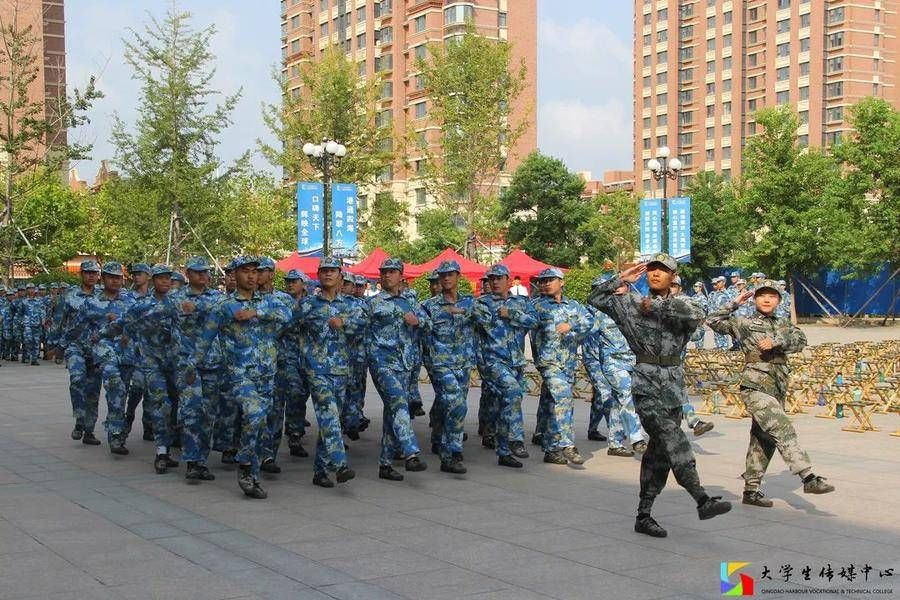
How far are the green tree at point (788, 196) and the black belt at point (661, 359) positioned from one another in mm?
36451

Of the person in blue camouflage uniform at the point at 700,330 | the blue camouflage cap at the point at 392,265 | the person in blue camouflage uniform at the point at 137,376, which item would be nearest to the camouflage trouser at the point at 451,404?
the blue camouflage cap at the point at 392,265

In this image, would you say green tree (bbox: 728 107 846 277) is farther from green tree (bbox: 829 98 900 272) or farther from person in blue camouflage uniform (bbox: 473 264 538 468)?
person in blue camouflage uniform (bbox: 473 264 538 468)

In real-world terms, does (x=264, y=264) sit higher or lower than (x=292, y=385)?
higher

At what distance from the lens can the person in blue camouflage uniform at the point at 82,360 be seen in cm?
1202

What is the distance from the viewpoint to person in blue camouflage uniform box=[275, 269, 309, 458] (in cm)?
1077

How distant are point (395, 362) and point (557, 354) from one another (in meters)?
1.83

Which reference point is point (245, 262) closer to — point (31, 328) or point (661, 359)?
point (661, 359)

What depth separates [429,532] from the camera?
A: 25.2 ft

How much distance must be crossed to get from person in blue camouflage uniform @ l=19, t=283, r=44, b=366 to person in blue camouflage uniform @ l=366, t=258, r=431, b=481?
18.6 m

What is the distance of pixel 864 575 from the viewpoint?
6348mm

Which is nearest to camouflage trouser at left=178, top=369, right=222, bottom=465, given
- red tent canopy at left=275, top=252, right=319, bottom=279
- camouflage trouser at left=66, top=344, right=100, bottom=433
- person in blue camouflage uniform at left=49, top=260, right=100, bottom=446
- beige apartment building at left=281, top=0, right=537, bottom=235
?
person in blue camouflage uniform at left=49, top=260, right=100, bottom=446

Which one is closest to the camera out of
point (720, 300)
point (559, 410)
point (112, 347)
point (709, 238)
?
point (559, 410)

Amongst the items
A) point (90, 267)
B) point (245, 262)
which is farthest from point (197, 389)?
point (90, 267)

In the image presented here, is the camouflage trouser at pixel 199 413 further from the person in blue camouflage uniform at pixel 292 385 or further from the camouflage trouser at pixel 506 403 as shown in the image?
the camouflage trouser at pixel 506 403
